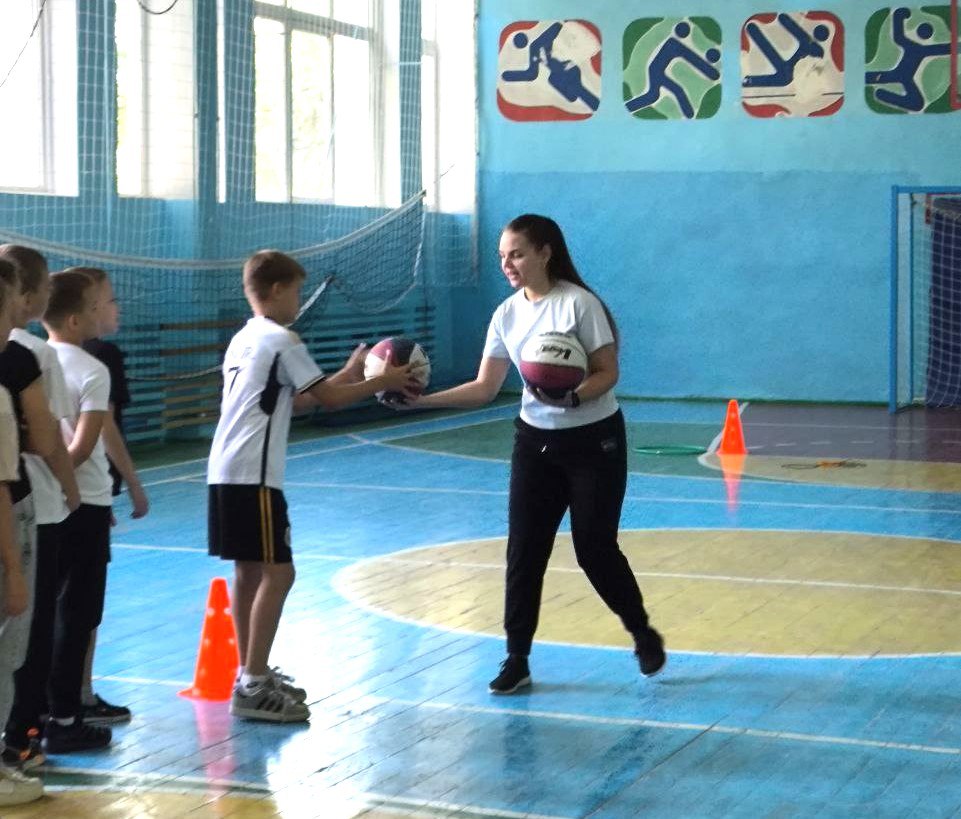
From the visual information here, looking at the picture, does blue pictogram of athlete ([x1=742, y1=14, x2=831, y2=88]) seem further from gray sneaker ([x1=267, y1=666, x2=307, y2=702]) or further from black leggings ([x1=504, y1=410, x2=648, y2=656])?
gray sneaker ([x1=267, y1=666, x2=307, y2=702])

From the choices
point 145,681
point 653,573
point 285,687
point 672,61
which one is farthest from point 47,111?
point 285,687

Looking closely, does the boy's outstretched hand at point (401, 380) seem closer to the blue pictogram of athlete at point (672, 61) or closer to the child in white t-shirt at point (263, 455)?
the child in white t-shirt at point (263, 455)

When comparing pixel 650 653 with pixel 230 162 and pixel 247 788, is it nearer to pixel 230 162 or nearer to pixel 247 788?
pixel 247 788

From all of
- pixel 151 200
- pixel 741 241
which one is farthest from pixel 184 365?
pixel 741 241

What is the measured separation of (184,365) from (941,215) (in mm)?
8420

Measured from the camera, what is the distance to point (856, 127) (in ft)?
58.0

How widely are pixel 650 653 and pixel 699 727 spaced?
69 centimetres

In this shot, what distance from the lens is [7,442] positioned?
4172 mm

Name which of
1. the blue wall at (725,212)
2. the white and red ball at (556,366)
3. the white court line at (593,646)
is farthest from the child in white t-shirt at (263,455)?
the blue wall at (725,212)

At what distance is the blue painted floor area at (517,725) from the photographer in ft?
15.2

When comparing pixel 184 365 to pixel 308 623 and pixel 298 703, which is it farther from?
pixel 298 703

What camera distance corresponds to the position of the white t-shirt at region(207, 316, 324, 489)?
209 inches

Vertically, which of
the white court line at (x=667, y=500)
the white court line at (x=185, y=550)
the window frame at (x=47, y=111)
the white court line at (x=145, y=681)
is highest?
the window frame at (x=47, y=111)

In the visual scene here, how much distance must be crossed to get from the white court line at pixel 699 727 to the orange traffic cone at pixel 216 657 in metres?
0.63
